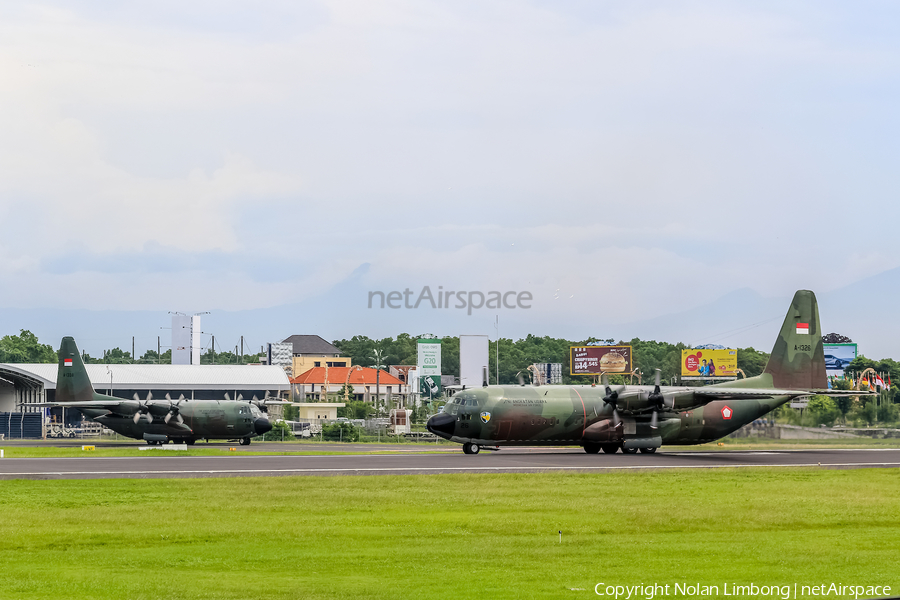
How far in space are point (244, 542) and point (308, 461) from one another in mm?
23866

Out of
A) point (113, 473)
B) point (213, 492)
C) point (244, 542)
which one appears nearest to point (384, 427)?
point (113, 473)

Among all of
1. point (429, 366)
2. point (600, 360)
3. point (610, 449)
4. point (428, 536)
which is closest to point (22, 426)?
point (429, 366)

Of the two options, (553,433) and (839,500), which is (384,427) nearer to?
(553,433)

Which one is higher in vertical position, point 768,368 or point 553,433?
point 768,368

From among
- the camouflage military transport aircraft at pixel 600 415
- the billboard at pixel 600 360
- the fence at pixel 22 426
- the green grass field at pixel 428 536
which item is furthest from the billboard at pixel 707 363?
the green grass field at pixel 428 536

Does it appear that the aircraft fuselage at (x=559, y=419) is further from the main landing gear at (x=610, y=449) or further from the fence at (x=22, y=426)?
the fence at (x=22, y=426)

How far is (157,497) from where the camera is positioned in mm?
29078

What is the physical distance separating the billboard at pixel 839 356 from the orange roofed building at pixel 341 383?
74.5 m

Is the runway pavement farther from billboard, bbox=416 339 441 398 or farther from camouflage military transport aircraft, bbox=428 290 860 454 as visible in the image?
billboard, bbox=416 339 441 398

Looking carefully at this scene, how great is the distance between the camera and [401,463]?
4241 cm

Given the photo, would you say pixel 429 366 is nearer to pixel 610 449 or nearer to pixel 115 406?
pixel 115 406

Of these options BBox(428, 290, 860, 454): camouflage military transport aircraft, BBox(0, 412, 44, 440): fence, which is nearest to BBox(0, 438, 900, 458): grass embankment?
BBox(428, 290, 860, 454): camouflage military transport aircraft

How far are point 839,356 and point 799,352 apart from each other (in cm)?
10536

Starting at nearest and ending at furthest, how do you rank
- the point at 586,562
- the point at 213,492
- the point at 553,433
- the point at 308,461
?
the point at 586,562 → the point at 213,492 → the point at 308,461 → the point at 553,433
